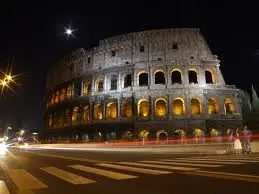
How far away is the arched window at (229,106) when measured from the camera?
37.2m

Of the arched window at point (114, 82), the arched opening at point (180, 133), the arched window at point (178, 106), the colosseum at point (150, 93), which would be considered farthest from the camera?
the arched window at point (114, 82)

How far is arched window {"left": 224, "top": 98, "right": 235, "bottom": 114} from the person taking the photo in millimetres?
37203

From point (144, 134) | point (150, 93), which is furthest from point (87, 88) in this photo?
point (144, 134)

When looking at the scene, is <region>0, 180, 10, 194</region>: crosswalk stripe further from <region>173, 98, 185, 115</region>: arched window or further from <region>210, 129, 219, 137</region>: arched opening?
<region>173, 98, 185, 115</region>: arched window

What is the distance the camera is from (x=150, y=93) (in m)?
37.0

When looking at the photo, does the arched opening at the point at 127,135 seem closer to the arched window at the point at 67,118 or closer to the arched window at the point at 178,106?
the arched window at the point at 178,106

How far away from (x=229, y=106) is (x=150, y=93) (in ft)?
39.3

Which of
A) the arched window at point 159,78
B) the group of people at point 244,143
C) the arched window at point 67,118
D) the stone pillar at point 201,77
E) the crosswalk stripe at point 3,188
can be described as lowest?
the crosswalk stripe at point 3,188

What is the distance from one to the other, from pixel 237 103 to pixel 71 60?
2875 cm

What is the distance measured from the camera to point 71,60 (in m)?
47.9

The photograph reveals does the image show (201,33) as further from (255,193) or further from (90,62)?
(255,193)

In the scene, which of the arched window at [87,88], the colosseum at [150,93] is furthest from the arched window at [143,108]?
the arched window at [87,88]

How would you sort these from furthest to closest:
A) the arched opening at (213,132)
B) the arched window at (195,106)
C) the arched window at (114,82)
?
the arched window at (114,82)
the arched window at (195,106)
the arched opening at (213,132)

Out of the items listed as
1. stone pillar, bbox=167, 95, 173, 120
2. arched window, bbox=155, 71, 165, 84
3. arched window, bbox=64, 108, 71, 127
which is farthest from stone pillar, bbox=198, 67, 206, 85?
arched window, bbox=64, 108, 71, 127
